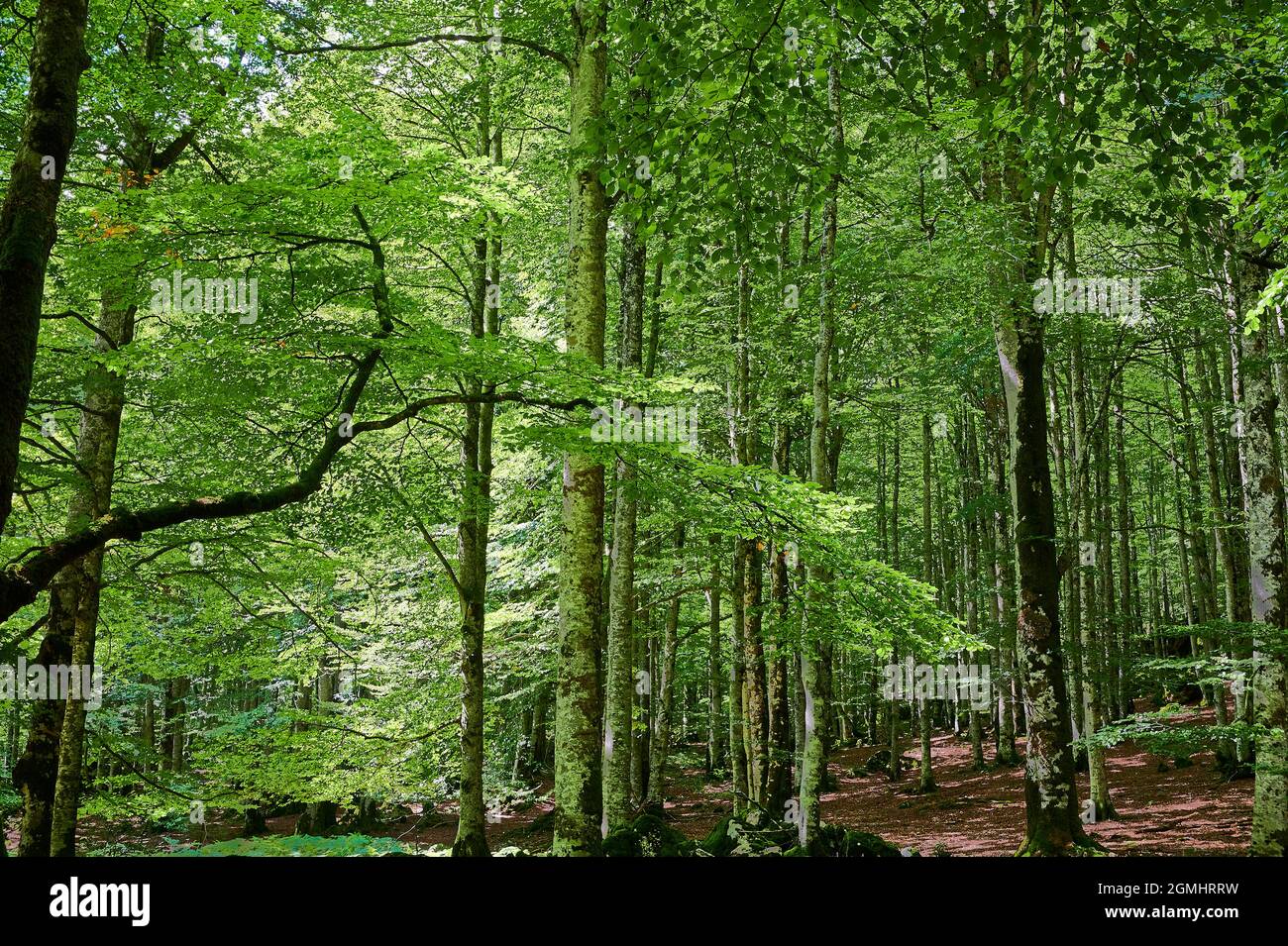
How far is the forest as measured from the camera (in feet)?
14.0

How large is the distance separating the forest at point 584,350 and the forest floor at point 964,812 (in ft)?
0.66

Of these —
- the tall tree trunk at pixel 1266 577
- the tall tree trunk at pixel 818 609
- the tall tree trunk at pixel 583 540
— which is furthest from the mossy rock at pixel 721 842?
the tall tree trunk at pixel 1266 577

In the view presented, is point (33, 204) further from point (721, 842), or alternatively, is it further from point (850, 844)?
point (850, 844)

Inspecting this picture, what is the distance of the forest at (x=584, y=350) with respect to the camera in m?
4.25

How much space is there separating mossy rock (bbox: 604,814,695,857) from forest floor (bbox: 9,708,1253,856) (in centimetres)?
384

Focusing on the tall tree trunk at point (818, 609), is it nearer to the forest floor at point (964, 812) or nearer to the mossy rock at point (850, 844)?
the mossy rock at point (850, 844)

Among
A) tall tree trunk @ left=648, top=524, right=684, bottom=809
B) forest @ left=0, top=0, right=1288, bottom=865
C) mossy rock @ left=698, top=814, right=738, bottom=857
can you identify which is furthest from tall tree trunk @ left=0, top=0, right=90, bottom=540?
tall tree trunk @ left=648, top=524, right=684, bottom=809

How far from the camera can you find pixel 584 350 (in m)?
7.42

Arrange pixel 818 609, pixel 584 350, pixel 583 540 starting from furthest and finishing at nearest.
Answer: pixel 818 609, pixel 584 350, pixel 583 540

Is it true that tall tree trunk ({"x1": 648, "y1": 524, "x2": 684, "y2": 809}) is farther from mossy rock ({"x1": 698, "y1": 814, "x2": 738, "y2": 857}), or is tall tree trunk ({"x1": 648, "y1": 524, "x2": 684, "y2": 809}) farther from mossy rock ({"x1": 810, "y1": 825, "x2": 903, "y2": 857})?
mossy rock ({"x1": 810, "y1": 825, "x2": 903, "y2": 857})

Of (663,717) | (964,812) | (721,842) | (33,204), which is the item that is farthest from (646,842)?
(964,812)

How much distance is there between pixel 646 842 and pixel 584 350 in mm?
6508
